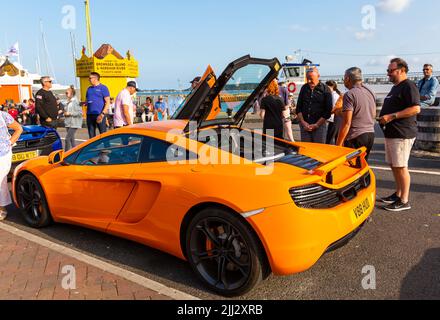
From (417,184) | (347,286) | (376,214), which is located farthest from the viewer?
(417,184)

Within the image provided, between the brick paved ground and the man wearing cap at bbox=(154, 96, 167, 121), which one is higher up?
the man wearing cap at bbox=(154, 96, 167, 121)

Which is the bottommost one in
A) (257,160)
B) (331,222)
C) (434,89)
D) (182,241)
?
(182,241)

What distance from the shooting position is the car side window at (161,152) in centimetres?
316

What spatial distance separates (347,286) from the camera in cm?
292

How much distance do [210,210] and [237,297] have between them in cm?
69

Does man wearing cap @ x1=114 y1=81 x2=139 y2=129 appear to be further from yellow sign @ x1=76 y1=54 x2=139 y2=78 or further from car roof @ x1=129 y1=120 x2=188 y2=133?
yellow sign @ x1=76 y1=54 x2=139 y2=78

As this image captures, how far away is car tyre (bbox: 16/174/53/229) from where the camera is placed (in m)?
4.23

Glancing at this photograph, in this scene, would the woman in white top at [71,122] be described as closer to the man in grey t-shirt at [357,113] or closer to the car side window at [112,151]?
the car side window at [112,151]

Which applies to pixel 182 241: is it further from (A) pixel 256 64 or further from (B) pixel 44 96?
(B) pixel 44 96

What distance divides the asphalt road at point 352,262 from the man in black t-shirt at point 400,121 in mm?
389

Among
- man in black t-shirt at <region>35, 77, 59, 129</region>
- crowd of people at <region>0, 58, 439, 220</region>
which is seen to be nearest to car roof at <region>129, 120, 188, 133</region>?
crowd of people at <region>0, 58, 439, 220</region>

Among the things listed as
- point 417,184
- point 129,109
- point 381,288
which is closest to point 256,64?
point 381,288

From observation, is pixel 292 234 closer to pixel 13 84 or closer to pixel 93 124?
pixel 93 124

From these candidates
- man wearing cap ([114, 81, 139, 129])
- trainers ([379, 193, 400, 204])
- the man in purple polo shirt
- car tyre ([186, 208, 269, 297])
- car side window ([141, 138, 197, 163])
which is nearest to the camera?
car tyre ([186, 208, 269, 297])
